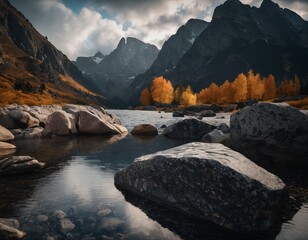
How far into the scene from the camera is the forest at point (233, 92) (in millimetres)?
101275

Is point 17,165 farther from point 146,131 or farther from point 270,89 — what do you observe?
point 270,89

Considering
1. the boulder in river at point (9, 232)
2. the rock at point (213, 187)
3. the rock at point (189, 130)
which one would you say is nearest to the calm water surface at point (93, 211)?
the boulder in river at point (9, 232)

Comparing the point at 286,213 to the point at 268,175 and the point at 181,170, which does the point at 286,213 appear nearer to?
the point at 268,175

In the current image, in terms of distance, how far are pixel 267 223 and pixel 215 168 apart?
2.01m

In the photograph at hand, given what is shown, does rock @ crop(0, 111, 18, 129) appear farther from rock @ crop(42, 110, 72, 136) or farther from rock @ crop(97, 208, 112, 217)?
rock @ crop(97, 208, 112, 217)

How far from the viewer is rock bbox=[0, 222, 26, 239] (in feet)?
21.1

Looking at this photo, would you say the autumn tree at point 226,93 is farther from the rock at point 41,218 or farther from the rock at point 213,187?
the rock at point 41,218

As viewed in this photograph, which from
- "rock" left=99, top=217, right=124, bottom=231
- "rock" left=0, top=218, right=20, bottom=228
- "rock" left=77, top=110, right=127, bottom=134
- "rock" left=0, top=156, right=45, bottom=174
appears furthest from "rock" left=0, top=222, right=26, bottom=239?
"rock" left=77, top=110, right=127, bottom=134

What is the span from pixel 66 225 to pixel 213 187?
4.34 meters

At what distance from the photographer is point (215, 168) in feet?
26.5

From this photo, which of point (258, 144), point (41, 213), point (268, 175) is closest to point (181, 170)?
point (268, 175)

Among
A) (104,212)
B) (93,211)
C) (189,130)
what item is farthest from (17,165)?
(189,130)

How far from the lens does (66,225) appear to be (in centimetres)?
733

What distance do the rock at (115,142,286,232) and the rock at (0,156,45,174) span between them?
5.69 metres
